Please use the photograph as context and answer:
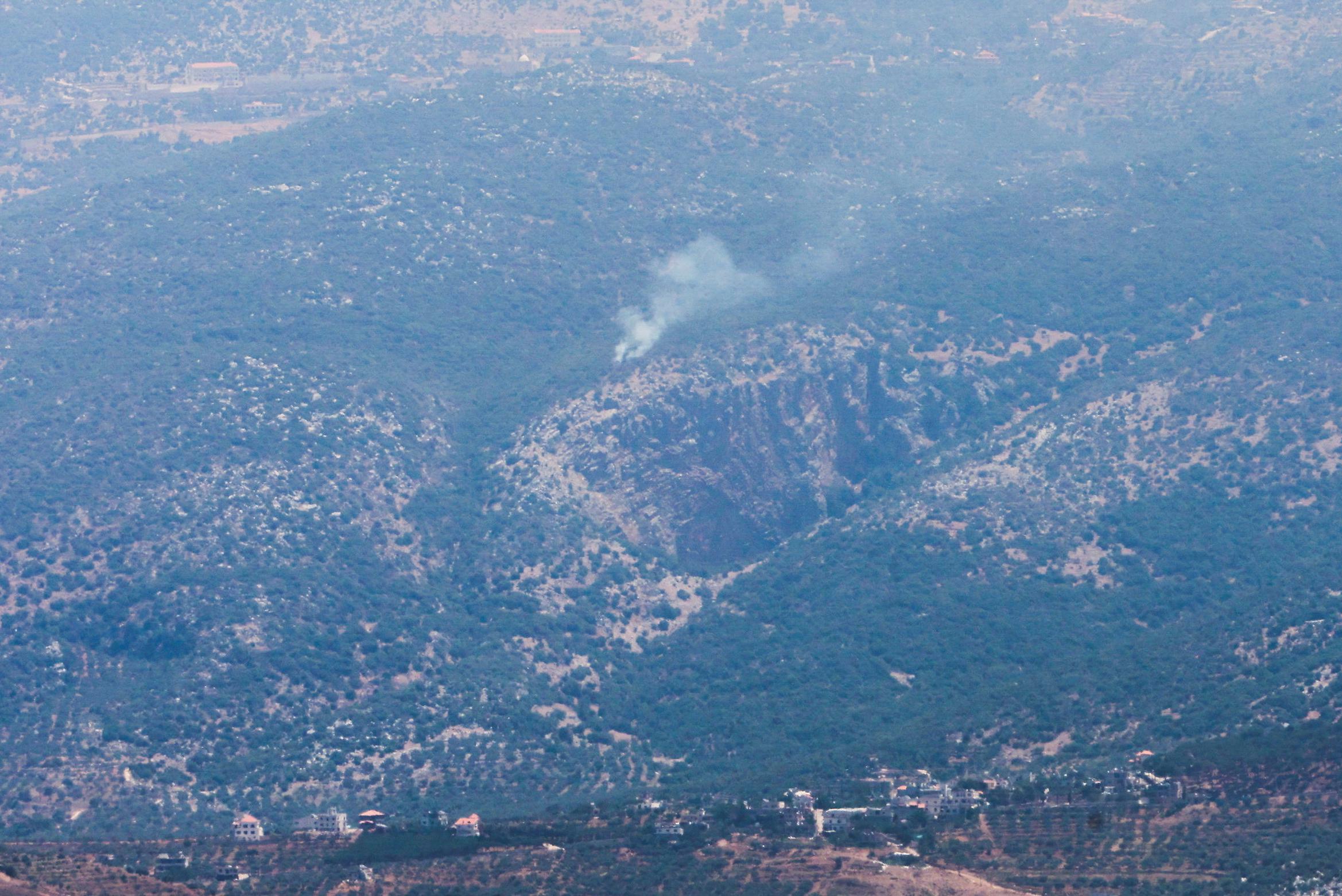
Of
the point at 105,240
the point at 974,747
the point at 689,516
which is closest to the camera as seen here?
the point at 974,747

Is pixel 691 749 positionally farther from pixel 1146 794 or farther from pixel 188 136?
pixel 188 136

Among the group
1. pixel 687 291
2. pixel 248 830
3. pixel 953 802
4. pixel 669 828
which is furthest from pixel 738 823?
pixel 687 291

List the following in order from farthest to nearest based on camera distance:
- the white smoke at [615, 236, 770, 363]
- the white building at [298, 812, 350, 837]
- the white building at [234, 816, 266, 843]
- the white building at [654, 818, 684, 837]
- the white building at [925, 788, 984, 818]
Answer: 1. the white smoke at [615, 236, 770, 363]
2. the white building at [298, 812, 350, 837]
3. the white building at [234, 816, 266, 843]
4. the white building at [925, 788, 984, 818]
5. the white building at [654, 818, 684, 837]

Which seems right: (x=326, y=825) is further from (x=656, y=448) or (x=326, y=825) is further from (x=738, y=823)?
(x=656, y=448)

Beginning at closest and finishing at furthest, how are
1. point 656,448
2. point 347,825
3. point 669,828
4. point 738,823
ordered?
point 669,828 → point 738,823 → point 347,825 → point 656,448

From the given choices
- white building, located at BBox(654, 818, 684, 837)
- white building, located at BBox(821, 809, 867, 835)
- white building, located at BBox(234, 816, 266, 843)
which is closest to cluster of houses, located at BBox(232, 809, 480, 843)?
white building, located at BBox(234, 816, 266, 843)

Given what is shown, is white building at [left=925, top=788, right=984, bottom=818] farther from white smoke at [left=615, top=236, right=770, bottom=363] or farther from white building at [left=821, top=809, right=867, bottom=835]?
white smoke at [left=615, top=236, right=770, bottom=363]

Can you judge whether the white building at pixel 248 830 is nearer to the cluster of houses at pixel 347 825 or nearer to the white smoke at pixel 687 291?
the cluster of houses at pixel 347 825

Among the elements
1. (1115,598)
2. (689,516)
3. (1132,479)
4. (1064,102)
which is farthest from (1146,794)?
(1064,102)
